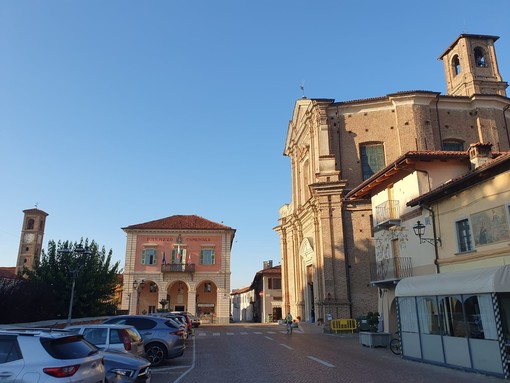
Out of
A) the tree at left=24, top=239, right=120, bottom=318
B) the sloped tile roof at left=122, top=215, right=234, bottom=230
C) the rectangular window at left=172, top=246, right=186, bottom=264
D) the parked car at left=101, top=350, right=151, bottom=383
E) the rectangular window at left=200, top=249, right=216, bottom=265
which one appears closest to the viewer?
the parked car at left=101, top=350, right=151, bottom=383

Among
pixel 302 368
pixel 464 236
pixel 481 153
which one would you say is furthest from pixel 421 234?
pixel 302 368

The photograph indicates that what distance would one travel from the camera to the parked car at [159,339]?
540 inches

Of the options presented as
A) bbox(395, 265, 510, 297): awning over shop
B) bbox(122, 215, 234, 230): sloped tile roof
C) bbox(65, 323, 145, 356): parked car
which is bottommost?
bbox(65, 323, 145, 356): parked car

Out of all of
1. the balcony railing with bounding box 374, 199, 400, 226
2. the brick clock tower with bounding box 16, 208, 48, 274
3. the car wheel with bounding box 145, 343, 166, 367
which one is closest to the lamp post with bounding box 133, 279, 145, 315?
the balcony railing with bounding box 374, 199, 400, 226

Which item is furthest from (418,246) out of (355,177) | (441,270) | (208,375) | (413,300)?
(355,177)

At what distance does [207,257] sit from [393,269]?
31.9 metres

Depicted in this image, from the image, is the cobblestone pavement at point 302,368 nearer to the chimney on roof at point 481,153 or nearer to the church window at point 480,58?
the chimney on roof at point 481,153

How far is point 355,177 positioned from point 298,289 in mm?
12669

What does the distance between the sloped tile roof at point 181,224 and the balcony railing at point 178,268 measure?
14.0 feet

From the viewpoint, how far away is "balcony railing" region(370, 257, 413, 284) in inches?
744

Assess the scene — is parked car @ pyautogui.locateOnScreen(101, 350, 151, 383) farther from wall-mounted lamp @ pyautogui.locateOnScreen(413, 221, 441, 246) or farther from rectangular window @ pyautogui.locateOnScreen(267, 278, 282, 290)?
rectangular window @ pyautogui.locateOnScreen(267, 278, 282, 290)

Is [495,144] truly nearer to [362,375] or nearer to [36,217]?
[362,375]

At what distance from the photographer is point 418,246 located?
1819cm

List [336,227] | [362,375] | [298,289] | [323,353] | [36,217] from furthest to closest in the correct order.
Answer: [36,217] → [298,289] → [336,227] → [323,353] → [362,375]
